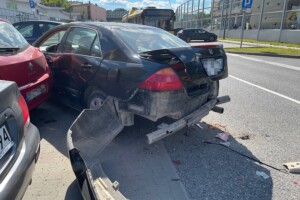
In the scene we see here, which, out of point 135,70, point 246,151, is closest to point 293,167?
point 246,151

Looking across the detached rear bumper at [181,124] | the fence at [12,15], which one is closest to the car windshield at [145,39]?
the detached rear bumper at [181,124]

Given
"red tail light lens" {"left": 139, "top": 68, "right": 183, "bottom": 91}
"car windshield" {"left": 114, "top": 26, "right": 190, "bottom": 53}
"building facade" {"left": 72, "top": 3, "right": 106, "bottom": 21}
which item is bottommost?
"red tail light lens" {"left": 139, "top": 68, "right": 183, "bottom": 91}

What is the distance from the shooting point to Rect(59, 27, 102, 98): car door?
4055mm

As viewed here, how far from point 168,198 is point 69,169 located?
4.33ft

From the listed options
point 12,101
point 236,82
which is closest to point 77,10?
point 236,82

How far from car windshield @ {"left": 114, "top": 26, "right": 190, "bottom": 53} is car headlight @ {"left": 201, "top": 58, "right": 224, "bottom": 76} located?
0.64m

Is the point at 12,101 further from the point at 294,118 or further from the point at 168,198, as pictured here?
the point at 294,118

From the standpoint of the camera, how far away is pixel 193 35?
96.7 ft

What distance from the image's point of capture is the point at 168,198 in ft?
9.08

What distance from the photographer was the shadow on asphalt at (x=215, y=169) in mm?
2859

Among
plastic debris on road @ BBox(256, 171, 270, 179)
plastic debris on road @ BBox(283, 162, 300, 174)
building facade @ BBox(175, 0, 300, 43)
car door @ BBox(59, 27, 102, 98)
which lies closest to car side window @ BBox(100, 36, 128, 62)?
car door @ BBox(59, 27, 102, 98)

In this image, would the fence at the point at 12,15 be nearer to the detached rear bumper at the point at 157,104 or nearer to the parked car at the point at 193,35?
the parked car at the point at 193,35

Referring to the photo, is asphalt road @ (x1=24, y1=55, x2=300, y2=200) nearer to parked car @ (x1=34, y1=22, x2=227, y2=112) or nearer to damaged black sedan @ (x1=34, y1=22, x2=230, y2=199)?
damaged black sedan @ (x1=34, y1=22, x2=230, y2=199)

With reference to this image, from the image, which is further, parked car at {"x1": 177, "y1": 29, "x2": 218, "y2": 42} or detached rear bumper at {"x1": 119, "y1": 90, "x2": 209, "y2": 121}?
parked car at {"x1": 177, "y1": 29, "x2": 218, "y2": 42}
